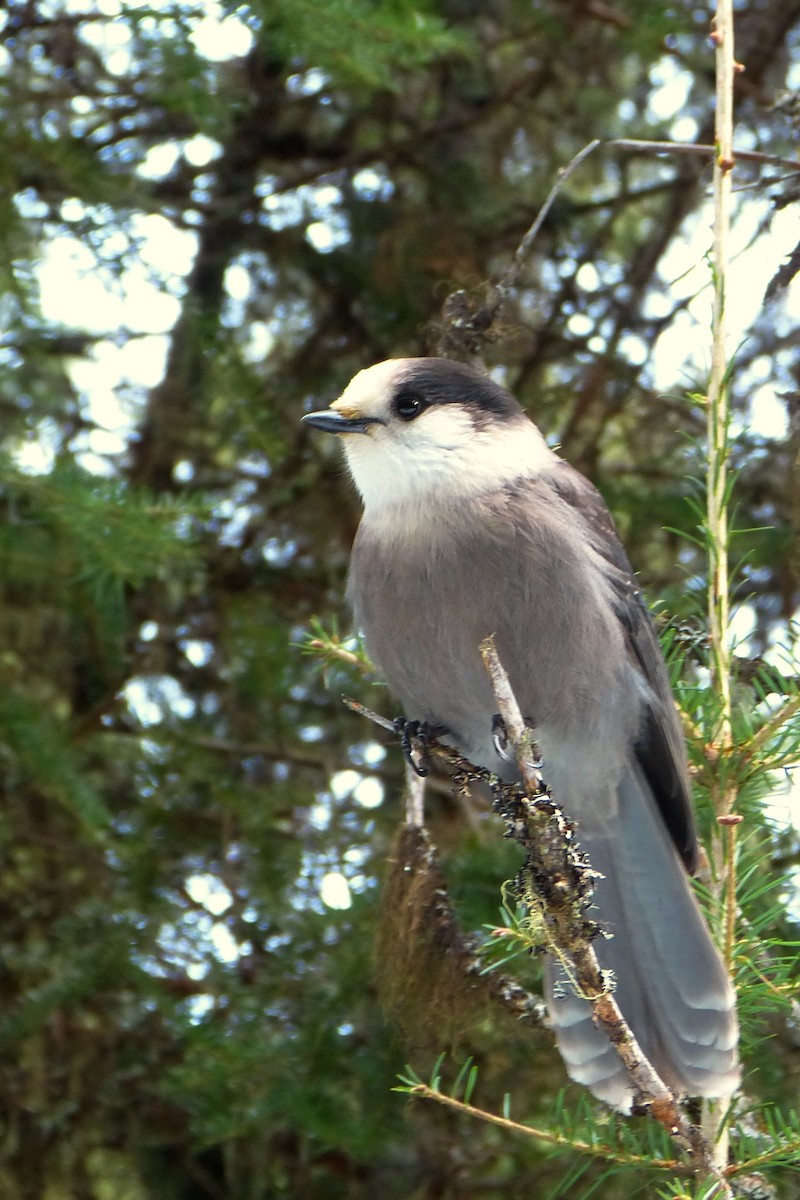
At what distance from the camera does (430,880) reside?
7.55ft

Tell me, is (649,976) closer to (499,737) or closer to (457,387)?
(499,737)

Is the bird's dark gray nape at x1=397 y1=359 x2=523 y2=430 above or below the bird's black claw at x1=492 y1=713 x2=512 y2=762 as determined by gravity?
above

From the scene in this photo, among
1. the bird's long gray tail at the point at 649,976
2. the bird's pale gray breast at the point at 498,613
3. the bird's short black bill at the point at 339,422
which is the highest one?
the bird's short black bill at the point at 339,422

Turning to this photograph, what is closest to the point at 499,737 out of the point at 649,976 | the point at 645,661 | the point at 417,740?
the point at 417,740

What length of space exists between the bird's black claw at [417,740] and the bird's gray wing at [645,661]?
369 millimetres

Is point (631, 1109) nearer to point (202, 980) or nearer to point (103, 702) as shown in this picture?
point (202, 980)

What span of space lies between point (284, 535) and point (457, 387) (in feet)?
3.98

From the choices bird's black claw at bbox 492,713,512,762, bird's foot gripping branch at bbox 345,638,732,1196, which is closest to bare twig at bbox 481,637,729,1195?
bird's foot gripping branch at bbox 345,638,732,1196

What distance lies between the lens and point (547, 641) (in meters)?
2.48

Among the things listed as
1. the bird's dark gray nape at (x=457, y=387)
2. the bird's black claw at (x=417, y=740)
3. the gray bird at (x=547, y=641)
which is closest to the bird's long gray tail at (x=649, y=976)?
the gray bird at (x=547, y=641)

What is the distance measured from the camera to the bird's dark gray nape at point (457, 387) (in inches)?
102

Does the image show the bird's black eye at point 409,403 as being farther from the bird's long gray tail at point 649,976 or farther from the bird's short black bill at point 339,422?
the bird's long gray tail at point 649,976

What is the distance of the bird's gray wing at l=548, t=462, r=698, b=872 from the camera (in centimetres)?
258

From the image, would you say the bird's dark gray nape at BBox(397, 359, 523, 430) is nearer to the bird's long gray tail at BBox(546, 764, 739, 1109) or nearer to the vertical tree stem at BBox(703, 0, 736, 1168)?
the bird's long gray tail at BBox(546, 764, 739, 1109)
